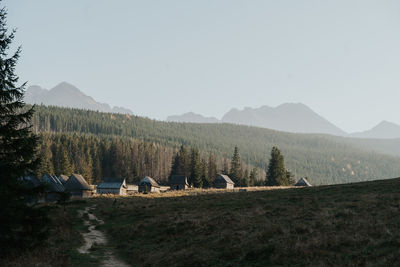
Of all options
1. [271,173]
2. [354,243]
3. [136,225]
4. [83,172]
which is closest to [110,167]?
[83,172]

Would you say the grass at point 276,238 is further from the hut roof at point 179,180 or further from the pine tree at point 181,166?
the pine tree at point 181,166

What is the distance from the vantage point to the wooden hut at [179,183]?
105238mm

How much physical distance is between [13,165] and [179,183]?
9041 cm

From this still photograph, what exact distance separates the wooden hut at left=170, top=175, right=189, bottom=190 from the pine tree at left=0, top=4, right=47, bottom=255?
87.5 metres

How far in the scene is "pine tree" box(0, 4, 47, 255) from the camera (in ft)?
54.3

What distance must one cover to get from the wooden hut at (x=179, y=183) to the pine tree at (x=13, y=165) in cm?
8751

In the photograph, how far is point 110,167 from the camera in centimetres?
13550

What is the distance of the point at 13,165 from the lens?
1688 centimetres

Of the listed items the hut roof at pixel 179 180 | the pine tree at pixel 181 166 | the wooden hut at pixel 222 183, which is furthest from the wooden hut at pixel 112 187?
the pine tree at pixel 181 166

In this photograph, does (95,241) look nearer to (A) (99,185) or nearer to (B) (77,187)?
(B) (77,187)

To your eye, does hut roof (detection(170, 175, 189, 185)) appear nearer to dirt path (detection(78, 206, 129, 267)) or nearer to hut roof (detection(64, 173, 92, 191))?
hut roof (detection(64, 173, 92, 191))

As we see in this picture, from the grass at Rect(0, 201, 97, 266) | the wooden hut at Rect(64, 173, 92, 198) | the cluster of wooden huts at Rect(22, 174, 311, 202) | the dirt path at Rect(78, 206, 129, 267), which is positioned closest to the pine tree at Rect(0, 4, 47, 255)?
the grass at Rect(0, 201, 97, 266)

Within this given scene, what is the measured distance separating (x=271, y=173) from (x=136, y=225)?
8136 centimetres

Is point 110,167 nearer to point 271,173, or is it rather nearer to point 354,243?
point 271,173
